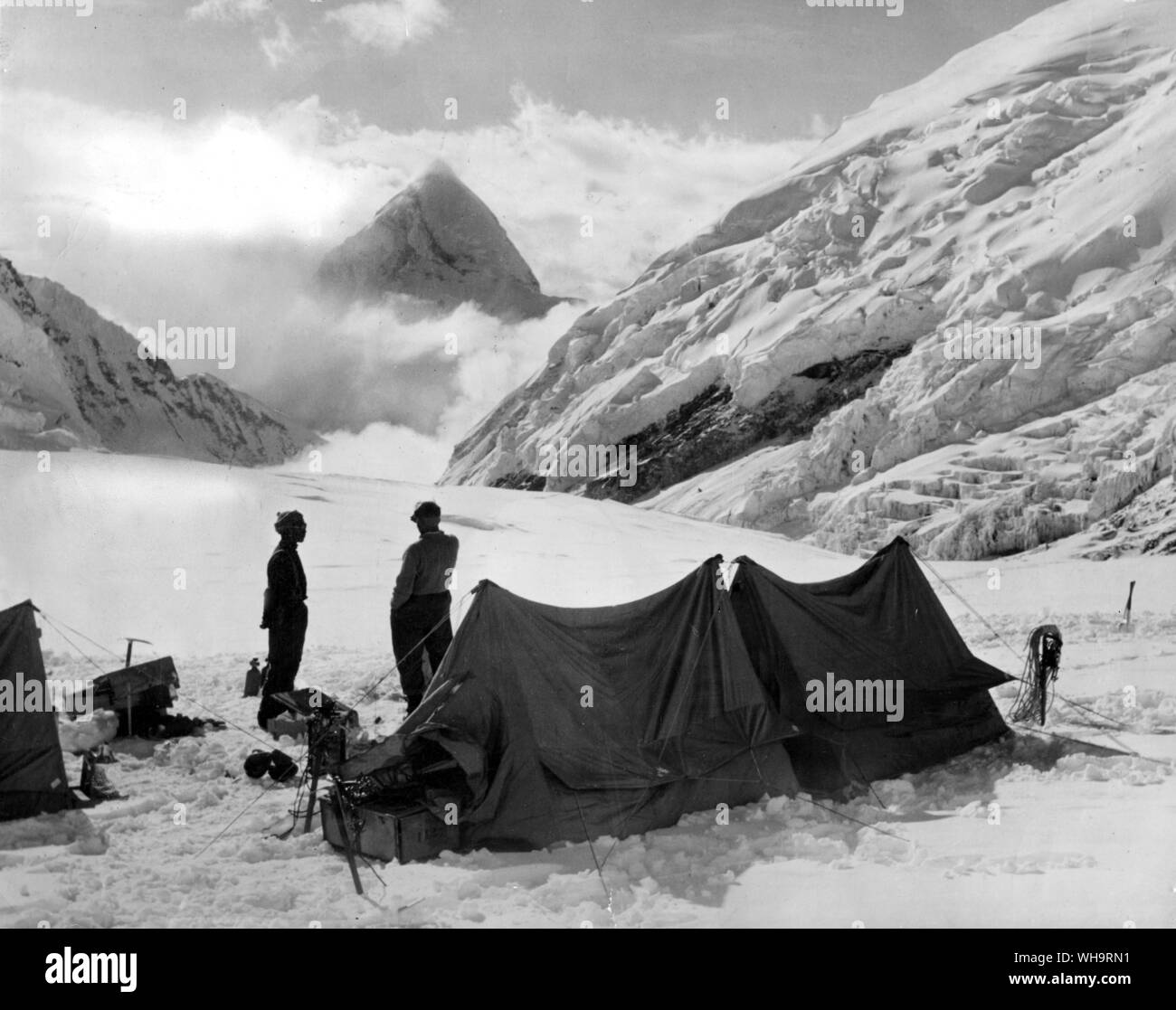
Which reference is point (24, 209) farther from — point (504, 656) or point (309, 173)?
point (504, 656)

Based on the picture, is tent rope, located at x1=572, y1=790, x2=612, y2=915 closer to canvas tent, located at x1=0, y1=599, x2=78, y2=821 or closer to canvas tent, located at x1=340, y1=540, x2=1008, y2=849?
canvas tent, located at x1=340, y1=540, x2=1008, y2=849

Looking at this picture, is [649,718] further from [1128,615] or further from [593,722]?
[1128,615]

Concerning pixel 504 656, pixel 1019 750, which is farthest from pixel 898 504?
pixel 504 656

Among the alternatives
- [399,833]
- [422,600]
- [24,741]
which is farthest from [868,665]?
[24,741]

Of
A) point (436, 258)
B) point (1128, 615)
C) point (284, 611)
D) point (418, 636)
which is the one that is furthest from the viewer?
point (436, 258)

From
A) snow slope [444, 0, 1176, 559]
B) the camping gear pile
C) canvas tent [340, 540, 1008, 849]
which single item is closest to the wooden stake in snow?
snow slope [444, 0, 1176, 559]
